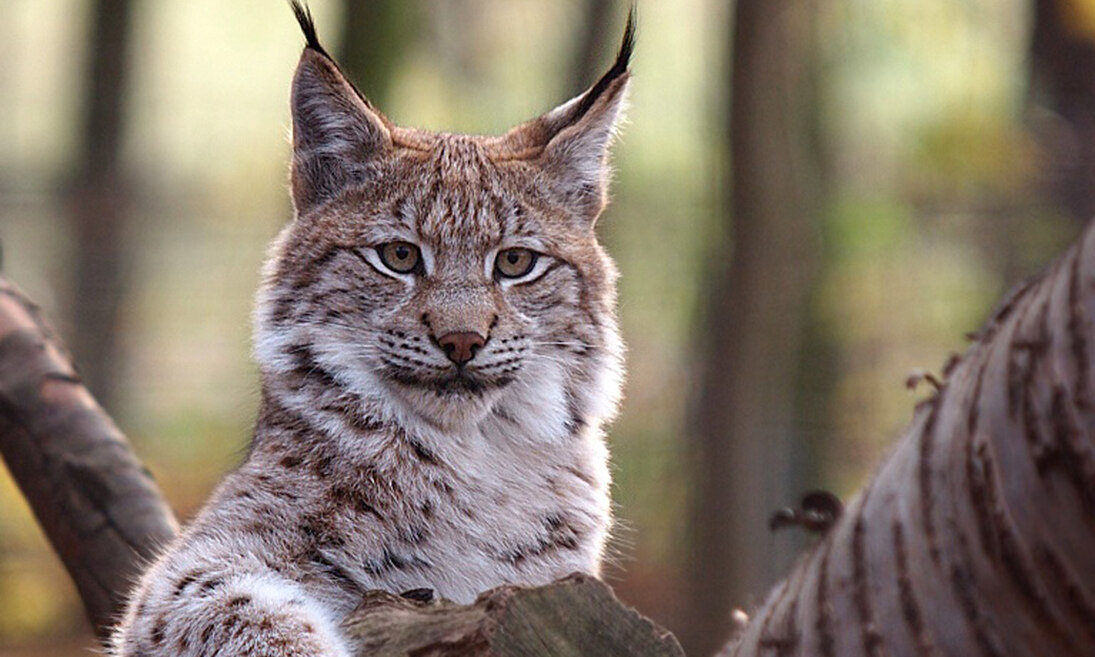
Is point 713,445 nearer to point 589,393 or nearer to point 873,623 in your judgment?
point 589,393

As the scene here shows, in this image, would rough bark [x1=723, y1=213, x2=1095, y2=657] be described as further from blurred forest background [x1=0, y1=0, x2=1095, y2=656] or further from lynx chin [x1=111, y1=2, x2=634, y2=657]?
blurred forest background [x1=0, y1=0, x2=1095, y2=656]

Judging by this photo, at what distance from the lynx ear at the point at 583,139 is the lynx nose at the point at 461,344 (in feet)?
2.49

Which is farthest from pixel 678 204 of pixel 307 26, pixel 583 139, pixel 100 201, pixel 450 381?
pixel 450 381

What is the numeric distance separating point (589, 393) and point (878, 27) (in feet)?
38.1

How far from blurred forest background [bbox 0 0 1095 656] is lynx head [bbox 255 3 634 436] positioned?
3.96 meters

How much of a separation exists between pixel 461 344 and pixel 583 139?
0.93m

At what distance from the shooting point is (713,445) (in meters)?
8.38

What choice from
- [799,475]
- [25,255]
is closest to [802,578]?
[799,475]

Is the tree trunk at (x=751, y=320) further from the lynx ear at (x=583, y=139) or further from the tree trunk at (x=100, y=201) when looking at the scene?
the tree trunk at (x=100, y=201)

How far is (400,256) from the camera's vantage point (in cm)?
374

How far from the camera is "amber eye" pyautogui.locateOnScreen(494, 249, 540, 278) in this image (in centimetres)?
377

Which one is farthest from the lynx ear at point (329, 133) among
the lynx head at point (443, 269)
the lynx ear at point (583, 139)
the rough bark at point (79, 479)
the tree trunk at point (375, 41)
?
the tree trunk at point (375, 41)

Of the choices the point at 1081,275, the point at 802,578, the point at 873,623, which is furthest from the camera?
the point at 802,578

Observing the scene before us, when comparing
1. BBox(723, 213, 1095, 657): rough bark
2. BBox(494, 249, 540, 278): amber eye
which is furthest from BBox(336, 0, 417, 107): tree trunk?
BBox(723, 213, 1095, 657): rough bark
